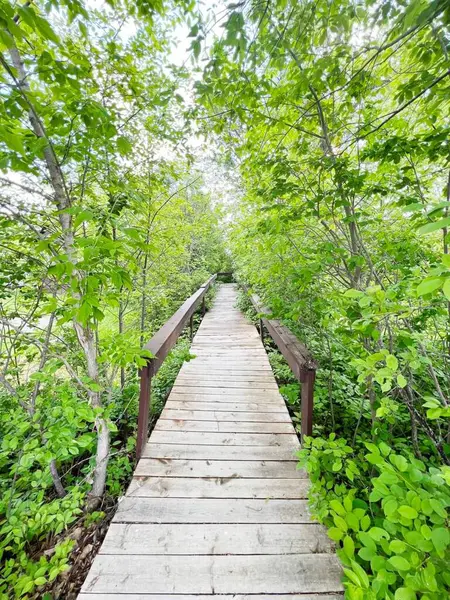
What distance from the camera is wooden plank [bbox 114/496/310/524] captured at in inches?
59.5

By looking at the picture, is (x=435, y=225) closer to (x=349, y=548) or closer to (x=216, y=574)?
(x=349, y=548)

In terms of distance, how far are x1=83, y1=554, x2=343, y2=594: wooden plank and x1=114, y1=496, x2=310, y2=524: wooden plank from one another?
194 millimetres

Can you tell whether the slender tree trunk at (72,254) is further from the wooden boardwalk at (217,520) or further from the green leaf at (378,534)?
the green leaf at (378,534)

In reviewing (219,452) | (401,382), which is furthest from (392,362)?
(219,452)

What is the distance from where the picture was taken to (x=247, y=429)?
90.1 inches

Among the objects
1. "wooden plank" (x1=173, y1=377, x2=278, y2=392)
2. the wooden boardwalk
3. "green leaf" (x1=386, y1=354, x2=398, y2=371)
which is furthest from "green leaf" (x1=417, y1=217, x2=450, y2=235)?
"wooden plank" (x1=173, y1=377, x2=278, y2=392)

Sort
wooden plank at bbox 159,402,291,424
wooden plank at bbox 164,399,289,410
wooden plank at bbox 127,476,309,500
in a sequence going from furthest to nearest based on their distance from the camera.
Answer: wooden plank at bbox 164,399,289,410 < wooden plank at bbox 159,402,291,424 < wooden plank at bbox 127,476,309,500

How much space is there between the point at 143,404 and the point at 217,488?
0.78 metres

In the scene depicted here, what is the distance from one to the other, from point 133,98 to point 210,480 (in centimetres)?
295

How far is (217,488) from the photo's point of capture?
1.72m

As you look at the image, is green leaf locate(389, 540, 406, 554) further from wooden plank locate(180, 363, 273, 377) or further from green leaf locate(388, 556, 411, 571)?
wooden plank locate(180, 363, 273, 377)

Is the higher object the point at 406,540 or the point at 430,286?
the point at 430,286

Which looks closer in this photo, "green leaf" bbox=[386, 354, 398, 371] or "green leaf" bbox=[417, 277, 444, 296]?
"green leaf" bbox=[417, 277, 444, 296]

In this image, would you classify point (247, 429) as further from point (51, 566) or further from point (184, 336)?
point (184, 336)
